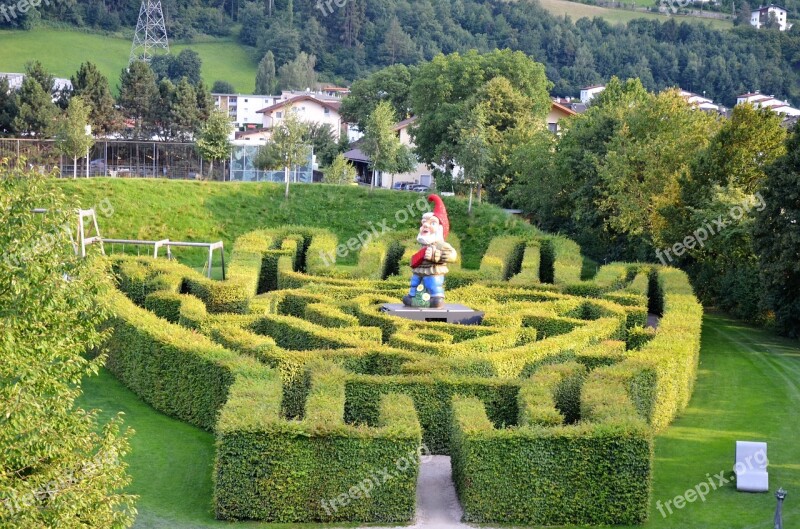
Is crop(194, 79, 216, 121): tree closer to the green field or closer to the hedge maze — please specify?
A: the green field

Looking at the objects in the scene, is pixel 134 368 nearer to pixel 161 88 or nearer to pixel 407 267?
pixel 407 267

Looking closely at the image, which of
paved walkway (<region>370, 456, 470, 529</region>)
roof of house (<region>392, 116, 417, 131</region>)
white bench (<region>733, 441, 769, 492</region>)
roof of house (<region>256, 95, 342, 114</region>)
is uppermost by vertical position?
roof of house (<region>256, 95, 342, 114</region>)

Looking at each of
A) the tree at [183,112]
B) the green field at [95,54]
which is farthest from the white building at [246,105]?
the tree at [183,112]

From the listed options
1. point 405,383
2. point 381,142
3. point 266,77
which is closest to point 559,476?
point 405,383

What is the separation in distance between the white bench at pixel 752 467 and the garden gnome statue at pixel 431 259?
11.7m

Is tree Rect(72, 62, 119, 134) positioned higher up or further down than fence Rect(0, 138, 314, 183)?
higher up

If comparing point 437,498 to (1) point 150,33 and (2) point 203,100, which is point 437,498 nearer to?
(2) point 203,100

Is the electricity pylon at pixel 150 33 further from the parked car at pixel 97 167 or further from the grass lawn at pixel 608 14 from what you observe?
the grass lawn at pixel 608 14

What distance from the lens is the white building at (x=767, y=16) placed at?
164 metres

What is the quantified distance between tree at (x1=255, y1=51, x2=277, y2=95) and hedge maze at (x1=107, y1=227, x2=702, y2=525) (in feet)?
316

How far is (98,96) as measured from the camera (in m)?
85.1

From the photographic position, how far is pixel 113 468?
1775 centimetres

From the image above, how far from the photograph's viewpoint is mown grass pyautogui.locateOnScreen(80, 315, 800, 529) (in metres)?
22.1

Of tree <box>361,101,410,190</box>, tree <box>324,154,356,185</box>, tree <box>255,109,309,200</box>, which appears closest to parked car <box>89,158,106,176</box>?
tree <box>324,154,356,185</box>
